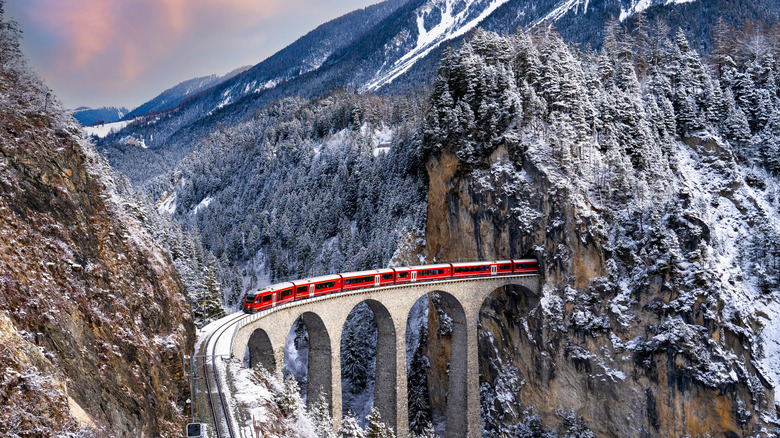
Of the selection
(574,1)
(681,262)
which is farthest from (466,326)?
(574,1)

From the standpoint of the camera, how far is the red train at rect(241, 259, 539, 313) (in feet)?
111

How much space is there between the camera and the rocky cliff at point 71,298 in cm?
1442

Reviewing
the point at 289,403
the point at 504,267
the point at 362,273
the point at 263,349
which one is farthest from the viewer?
the point at 504,267

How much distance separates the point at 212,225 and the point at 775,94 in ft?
358

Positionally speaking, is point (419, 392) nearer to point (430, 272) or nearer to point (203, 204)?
point (430, 272)

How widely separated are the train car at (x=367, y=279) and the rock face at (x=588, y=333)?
53.8 feet

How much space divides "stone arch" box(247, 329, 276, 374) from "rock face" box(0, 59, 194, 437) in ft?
16.3

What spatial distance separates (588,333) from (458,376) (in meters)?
12.8

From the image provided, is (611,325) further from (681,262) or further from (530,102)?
(530,102)

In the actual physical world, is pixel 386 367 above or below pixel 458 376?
above

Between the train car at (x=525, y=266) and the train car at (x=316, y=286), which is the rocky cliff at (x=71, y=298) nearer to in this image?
the train car at (x=316, y=286)

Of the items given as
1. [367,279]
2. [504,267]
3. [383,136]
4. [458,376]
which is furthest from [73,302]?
[383,136]

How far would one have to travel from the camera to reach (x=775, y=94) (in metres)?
61.6

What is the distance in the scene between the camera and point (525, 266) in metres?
50.2
